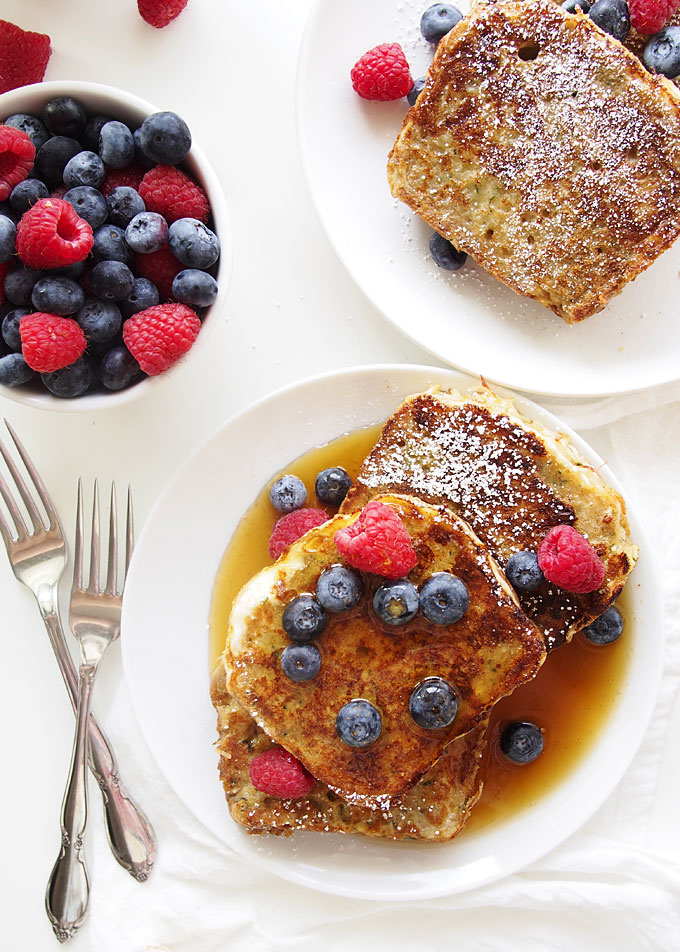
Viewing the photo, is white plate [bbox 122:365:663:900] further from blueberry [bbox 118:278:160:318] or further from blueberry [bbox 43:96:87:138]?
blueberry [bbox 43:96:87:138]

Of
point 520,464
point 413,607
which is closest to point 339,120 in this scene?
point 520,464

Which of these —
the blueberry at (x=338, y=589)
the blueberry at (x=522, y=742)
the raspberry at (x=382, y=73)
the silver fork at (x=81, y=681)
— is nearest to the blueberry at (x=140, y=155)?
the raspberry at (x=382, y=73)

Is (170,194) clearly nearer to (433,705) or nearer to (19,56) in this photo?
(19,56)

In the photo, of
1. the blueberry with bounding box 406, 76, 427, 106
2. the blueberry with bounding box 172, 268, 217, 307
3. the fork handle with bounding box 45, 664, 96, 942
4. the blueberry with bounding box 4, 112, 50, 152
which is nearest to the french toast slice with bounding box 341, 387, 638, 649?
the blueberry with bounding box 172, 268, 217, 307

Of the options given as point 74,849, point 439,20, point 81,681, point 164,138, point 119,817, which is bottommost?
point 74,849

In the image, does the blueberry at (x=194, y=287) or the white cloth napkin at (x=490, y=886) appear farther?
the white cloth napkin at (x=490, y=886)

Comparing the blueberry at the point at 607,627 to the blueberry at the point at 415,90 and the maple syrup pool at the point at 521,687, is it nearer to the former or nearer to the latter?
the maple syrup pool at the point at 521,687

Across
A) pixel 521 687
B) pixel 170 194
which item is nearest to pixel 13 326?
pixel 170 194
